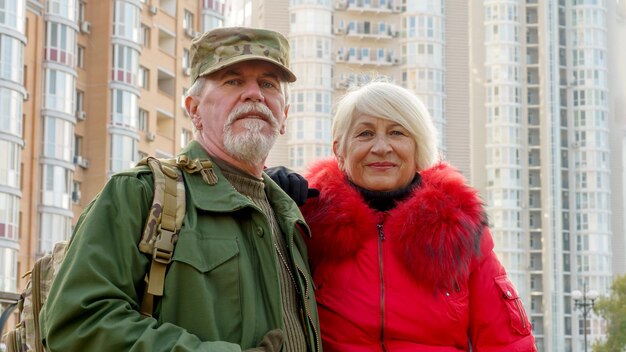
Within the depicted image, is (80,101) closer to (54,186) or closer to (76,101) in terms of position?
(76,101)

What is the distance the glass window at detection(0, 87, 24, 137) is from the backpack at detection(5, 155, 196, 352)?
33.1m

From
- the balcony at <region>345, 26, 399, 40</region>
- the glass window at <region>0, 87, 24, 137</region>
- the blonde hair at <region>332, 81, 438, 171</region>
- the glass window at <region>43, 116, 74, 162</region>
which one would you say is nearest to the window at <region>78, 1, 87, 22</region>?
the glass window at <region>43, 116, 74, 162</region>

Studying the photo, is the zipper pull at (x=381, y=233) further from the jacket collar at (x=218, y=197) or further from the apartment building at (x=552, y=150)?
the apartment building at (x=552, y=150)

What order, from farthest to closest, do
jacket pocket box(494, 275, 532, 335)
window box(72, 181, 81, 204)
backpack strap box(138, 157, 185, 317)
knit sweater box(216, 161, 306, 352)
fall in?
window box(72, 181, 81, 204)
jacket pocket box(494, 275, 532, 335)
knit sweater box(216, 161, 306, 352)
backpack strap box(138, 157, 185, 317)

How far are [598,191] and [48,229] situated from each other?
57.3 m

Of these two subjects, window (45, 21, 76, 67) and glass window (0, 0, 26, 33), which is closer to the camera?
glass window (0, 0, 26, 33)

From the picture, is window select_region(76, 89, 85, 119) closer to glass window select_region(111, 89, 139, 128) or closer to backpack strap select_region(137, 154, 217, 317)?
glass window select_region(111, 89, 139, 128)

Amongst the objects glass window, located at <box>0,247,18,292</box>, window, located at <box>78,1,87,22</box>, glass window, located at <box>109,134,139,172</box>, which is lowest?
glass window, located at <box>0,247,18,292</box>

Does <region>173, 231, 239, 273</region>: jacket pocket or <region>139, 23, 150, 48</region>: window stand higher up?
<region>139, 23, 150, 48</region>: window

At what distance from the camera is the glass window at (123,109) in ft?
145

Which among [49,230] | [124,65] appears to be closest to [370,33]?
[124,65]

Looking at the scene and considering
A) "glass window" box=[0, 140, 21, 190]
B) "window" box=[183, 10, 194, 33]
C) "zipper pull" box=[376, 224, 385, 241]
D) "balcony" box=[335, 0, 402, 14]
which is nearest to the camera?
"zipper pull" box=[376, 224, 385, 241]

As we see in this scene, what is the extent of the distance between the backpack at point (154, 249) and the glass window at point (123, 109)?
40033 millimetres

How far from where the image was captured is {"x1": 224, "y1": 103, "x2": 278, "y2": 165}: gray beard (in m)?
4.58
